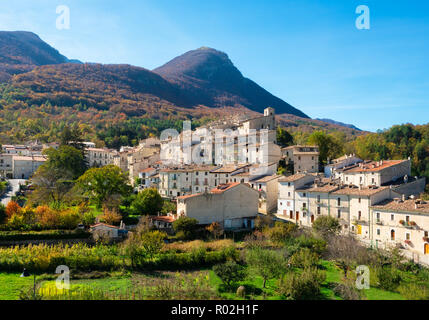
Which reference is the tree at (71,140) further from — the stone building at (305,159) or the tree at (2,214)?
the stone building at (305,159)

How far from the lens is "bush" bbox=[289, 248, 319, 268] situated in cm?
2822

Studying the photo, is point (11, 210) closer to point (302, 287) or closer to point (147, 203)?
point (147, 203)

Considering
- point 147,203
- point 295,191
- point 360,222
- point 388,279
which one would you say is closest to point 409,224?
point 360,222

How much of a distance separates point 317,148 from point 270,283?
31.7 meters

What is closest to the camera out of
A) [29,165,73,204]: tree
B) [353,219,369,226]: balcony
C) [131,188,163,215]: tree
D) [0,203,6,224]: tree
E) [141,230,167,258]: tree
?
[141,230,167,258]: tree

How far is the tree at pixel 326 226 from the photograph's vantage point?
34062 millimetres

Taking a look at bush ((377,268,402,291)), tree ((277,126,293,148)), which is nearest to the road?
bush ((377,268,402,291))

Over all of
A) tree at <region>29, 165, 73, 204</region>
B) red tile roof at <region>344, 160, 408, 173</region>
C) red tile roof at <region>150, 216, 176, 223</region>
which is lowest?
red tile roof at <region>150, 216, 176, 223</region>

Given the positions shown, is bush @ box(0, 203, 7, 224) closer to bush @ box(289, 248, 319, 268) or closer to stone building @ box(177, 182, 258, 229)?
stone building @ box(177, 182, 258, 229)

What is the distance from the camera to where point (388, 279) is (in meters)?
24.9

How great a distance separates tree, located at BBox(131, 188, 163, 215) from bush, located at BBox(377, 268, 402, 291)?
1010 inches

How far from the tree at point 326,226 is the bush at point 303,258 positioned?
13.6ft
